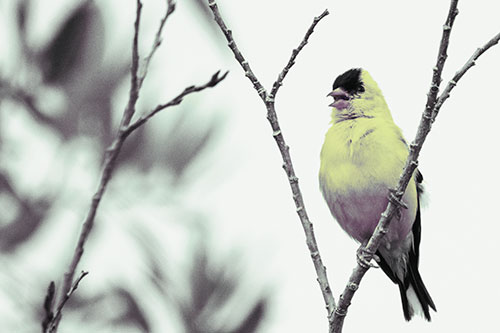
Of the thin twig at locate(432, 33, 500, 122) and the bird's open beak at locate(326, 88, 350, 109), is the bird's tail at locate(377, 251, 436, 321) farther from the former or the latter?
the thin twig at locate(432, 33, 500, 122)

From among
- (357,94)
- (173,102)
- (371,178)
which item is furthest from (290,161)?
(357,94)

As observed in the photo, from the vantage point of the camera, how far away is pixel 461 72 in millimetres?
1877

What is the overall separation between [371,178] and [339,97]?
2.12 ft

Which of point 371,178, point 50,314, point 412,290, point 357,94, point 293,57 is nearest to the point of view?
point 50,314

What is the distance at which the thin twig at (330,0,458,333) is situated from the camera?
1.81m

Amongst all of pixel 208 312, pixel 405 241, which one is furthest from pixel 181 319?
pixel 405 241

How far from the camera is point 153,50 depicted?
1.17 metres

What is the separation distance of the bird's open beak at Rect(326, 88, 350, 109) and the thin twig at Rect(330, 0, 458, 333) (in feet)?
5.07

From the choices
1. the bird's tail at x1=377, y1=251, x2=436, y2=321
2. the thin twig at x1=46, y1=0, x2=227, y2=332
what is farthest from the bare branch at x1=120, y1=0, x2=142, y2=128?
the bird's tail at x1=377, y1=251, x2=436, y2=321

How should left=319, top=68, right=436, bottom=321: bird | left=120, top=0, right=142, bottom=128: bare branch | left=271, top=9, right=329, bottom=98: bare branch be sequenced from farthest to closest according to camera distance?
left=319, top=68, right=436, bottom=321: bird
left=271, top=9, right=329, bottom=98: bare branch
left=120, top=0, right=142, bottom=128: bare branch

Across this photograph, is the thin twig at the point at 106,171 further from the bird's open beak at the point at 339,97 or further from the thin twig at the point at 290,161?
the bird's open beak at the point at 339,97

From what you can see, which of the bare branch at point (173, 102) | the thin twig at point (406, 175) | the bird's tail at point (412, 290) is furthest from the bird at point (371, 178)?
the bare branch at point (173, 102)

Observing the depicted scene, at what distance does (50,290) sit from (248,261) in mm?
1461

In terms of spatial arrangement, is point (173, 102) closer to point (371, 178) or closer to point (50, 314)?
point (50, 314)
